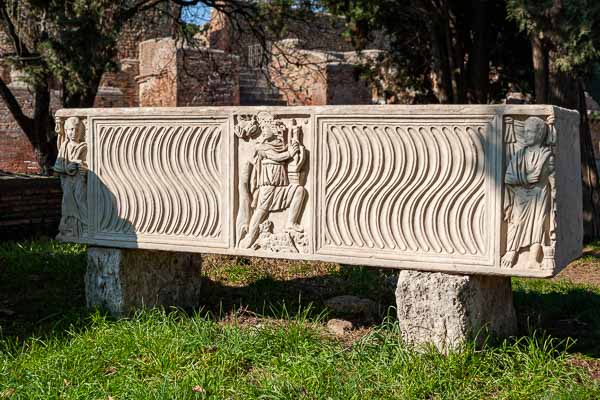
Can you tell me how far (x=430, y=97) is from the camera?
12477mm

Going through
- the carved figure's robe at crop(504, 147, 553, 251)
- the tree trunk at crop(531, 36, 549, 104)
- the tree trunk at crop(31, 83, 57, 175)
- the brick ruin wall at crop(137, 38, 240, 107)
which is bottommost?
the carved figure's robe at crop(504, 147, 553, 251)

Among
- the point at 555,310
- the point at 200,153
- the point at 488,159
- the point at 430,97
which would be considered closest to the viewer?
the point at 488,159

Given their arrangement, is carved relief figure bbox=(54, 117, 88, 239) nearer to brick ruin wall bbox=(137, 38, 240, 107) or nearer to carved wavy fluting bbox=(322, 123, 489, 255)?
carved wavy fluting bbox=(322, 123, 489, 255)

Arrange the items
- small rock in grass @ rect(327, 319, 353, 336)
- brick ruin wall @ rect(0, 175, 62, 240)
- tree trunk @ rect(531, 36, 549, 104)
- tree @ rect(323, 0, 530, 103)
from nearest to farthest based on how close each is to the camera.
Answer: small rock in grass @ rect(327, 319, 353, 336), brick ruin wall @ rect(0, 175, 62, 240), tree trunk @ rect(531, 36, 549, 104), tree @ rect(323, 0, 530, 103)

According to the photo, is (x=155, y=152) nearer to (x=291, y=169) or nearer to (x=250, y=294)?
(x=291, y=169)

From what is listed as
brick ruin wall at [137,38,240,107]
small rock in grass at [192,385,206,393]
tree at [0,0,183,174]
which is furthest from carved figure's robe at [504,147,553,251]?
brick ruin wall at [137,38,240,107]

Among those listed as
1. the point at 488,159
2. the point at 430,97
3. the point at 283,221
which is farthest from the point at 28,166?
the point at 488,159

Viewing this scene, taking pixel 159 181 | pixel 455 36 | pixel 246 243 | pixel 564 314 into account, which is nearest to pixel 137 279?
pixel 159 181

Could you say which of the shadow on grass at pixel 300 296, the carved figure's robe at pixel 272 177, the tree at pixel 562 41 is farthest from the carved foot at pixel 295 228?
the tree at pixel 562 41

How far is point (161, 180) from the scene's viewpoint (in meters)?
5.55

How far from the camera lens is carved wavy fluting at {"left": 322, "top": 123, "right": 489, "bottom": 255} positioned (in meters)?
4.55

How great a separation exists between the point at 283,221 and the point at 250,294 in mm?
1449

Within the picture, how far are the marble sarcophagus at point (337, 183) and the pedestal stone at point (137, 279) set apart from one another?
0.15 meters

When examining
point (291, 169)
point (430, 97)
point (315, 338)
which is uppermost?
point (430, 97)
